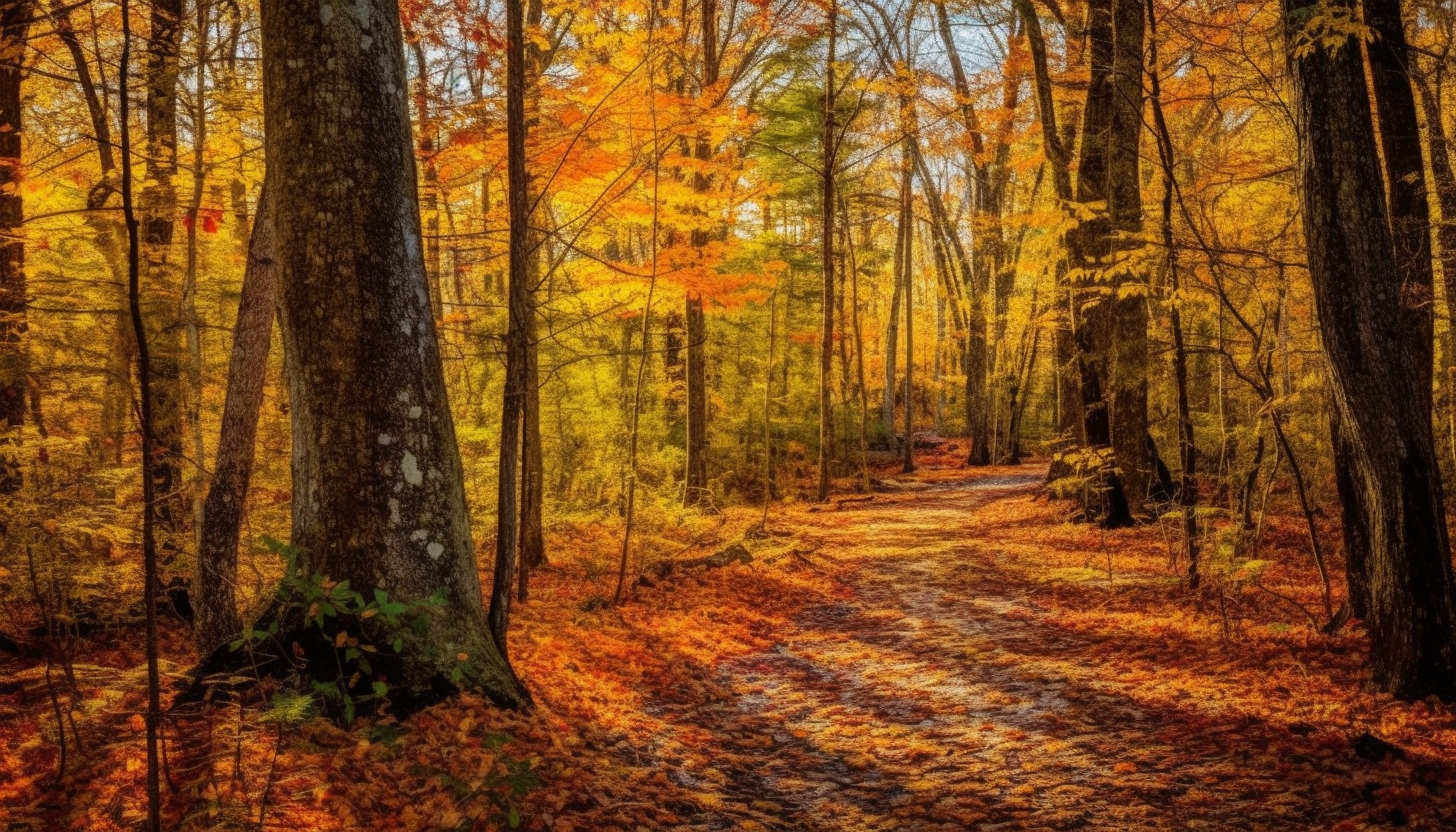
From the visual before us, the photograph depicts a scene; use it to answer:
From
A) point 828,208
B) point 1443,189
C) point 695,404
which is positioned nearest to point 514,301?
point 695,404

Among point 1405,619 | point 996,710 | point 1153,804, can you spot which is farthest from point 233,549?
point 1405,619

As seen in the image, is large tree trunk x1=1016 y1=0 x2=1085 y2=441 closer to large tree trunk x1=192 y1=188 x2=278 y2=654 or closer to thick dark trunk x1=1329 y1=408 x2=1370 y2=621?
thick dark trunk x1=1329 y1=408 x2=1370 y2=621

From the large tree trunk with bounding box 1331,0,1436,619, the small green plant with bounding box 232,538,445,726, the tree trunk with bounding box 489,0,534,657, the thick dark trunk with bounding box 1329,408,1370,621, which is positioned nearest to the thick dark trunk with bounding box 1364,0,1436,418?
the large tree trunk with bounding box 1331,0,1436,619

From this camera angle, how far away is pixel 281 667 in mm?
4020

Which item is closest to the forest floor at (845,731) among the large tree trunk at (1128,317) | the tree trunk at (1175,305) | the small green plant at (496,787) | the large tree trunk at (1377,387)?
the small green plant at (496,787)

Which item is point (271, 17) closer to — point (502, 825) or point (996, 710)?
point (502, 825)

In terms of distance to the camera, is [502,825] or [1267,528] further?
[1267,528]

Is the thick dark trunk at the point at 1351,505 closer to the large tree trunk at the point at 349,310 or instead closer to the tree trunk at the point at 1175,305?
the tree trunk at the point at 1175,305

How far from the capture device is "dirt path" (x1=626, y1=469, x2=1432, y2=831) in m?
3.86

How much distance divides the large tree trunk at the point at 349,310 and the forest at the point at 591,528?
0.02m

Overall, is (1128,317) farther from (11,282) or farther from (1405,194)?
(11,282)

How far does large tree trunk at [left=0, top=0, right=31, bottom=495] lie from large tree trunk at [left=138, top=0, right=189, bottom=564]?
94cm

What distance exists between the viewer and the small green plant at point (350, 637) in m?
3.72

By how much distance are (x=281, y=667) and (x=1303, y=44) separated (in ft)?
22.7
